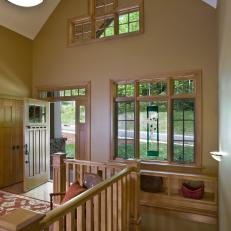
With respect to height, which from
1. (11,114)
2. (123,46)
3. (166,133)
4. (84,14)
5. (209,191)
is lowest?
(209,191)

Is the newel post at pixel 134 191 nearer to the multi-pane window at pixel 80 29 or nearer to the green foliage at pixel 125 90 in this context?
the green foliage at pixel 125 90

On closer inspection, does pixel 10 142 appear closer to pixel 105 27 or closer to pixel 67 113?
pixel 105 27

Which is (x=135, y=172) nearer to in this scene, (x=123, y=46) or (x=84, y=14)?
(x=123, y=46)

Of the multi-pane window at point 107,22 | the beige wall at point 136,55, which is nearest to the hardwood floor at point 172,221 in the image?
the beige wall at point 136,55

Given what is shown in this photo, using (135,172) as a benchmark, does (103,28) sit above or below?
above

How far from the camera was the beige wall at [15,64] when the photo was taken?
5449 mm

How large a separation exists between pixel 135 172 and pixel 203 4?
136 inches

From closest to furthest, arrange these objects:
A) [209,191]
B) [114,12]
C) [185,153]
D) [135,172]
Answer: [135,172], [209,191], [185,153], [114,12]

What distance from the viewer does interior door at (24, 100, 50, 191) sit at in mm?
5155

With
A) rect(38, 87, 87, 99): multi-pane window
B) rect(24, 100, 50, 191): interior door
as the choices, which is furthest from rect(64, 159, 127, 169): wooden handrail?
rect(38, 87, 87, 99): multi-pane window

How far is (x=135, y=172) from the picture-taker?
306 cm

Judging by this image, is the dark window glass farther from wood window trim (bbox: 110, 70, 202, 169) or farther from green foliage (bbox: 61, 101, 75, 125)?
green foliage (bbox: 61, 101, 75, 125)

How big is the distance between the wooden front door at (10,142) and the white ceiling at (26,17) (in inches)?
74.8

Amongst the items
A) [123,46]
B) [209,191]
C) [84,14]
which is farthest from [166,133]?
[84,14]
